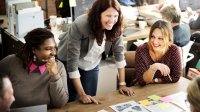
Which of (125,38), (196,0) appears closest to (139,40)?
(125,38)

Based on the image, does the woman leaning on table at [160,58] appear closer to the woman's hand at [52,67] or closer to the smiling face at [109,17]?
the smiling face at [109,17]

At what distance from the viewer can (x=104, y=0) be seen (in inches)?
84.3

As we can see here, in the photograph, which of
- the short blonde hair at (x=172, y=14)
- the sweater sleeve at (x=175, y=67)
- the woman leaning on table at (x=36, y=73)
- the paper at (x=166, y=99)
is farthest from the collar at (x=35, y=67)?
the short blonde hair at (x=172, y=14)

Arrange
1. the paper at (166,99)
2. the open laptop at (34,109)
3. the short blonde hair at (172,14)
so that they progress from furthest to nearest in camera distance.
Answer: the short blonde hair at (172,14) < the paper at (166,99) < the open laptop at (34,109)

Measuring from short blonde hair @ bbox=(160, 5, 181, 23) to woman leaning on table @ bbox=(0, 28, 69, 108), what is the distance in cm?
167

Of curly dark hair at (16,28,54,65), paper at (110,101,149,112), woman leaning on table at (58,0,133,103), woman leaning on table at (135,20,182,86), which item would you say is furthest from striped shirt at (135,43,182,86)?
curly dark hair at (16,28,54,65)

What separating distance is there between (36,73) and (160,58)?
98 cm

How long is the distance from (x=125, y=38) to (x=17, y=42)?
3.69ft

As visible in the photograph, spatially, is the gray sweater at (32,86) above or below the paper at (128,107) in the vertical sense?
above

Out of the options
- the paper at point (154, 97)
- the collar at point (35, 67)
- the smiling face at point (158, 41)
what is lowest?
the paper at point (154, 97)

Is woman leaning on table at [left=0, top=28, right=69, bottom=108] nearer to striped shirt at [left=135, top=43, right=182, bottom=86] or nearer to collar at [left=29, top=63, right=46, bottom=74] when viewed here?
collar at [left=29, top=63, right=46, bottom=74]

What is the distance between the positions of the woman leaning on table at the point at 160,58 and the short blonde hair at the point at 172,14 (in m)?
0.78

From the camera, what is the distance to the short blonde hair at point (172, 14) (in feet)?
10.8

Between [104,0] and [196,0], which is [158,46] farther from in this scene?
[196,0]
